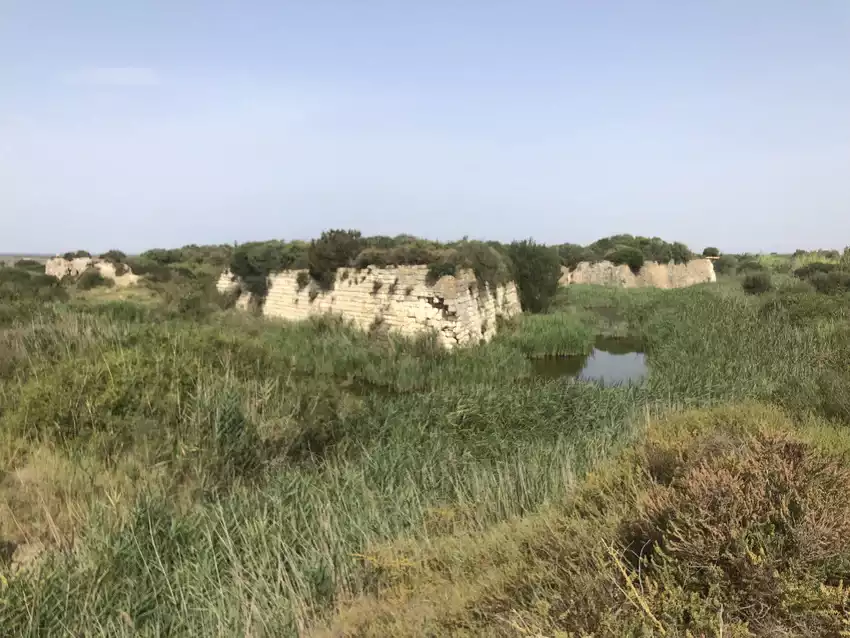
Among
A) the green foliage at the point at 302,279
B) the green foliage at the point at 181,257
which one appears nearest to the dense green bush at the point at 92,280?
the green foliage at the point at 181,257

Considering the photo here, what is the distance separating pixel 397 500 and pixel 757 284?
29118mm

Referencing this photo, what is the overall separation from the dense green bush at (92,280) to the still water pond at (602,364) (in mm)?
23880

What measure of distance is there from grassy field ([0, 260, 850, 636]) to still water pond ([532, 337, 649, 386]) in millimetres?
3507

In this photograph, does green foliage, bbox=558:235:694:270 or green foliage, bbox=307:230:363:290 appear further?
green foliage, bbox=558:235:694:270

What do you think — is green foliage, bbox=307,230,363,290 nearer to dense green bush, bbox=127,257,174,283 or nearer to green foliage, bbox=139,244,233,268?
dense green bush, bbox=127,257,174,283

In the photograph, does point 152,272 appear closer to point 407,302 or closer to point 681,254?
point 407,302

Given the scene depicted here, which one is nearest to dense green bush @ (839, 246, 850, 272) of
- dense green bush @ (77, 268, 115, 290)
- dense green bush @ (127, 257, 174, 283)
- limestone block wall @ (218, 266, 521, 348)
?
limestone block wall @ (218, 266, 521, 348)

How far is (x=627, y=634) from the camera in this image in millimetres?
1976

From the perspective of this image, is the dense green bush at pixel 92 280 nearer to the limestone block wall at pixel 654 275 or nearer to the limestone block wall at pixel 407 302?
the limestone block wall at pixel 407 302

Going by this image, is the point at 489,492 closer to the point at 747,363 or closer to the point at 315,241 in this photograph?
the point at 747,363

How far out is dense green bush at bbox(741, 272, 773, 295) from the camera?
26.2 meters

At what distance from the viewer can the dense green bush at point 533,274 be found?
2259 centimetres

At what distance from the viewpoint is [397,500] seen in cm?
454

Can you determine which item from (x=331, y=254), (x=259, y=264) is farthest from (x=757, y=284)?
(x=259, y=264)
